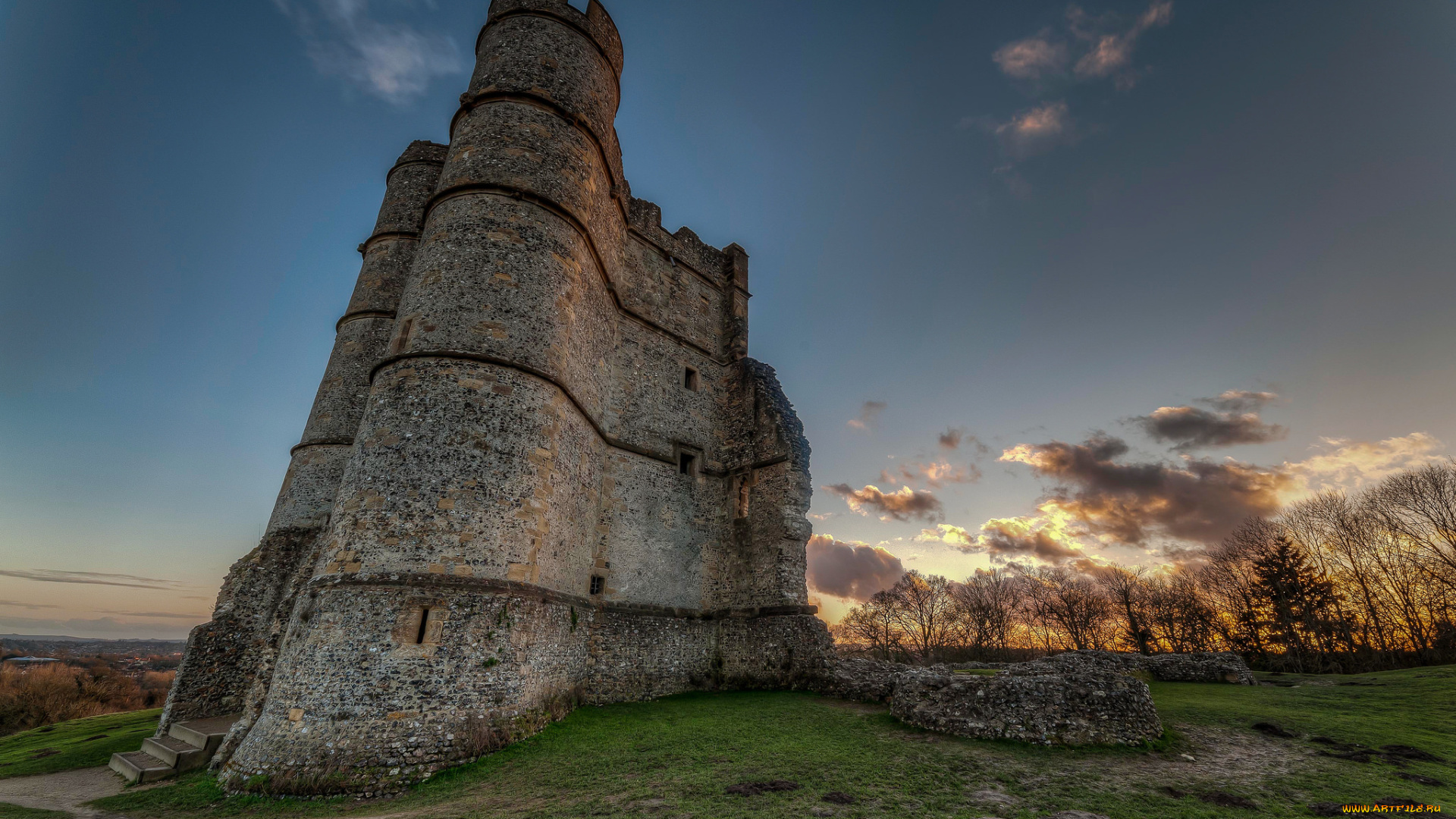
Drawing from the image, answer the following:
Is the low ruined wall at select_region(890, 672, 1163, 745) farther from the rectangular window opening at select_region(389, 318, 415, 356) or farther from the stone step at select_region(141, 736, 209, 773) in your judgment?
the stone step at select_region(141, 736, 209, 773)

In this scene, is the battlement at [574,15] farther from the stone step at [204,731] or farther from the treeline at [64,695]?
the treeline at [64,695]

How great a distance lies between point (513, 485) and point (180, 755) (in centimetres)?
762

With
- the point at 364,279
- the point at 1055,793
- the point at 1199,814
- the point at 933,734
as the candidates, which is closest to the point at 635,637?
the point at 933,734

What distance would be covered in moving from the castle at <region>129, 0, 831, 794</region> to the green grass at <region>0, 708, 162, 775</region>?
6.74ft

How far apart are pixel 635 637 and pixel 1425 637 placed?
1520 inches

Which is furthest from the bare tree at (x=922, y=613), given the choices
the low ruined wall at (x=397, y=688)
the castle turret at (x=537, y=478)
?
the low ruined wall at (x=397, y=688)

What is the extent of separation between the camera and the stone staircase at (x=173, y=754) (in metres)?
9.75

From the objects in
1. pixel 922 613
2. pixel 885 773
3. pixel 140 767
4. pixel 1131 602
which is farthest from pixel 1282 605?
pixel 140 767

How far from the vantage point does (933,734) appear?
10.5 meters

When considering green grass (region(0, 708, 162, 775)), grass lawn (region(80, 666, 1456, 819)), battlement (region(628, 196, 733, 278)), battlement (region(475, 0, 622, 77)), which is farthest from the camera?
battlement (region(628, 196, 733, 278))

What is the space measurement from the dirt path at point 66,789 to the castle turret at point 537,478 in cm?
199

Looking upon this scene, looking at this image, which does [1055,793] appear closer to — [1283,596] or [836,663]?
[836,663]

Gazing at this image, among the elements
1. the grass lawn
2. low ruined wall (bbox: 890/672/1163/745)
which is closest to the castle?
the grass lawn

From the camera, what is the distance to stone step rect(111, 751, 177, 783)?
961 centimetres
